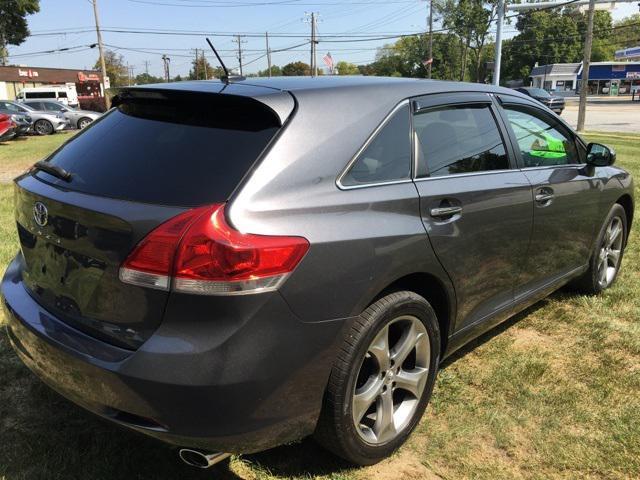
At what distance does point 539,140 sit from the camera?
368 cm

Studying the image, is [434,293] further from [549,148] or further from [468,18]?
[468,18]

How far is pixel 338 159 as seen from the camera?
223 centimetres

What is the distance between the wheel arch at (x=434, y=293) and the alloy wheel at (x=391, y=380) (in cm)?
14

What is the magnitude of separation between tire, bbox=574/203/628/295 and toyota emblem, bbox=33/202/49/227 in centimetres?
365

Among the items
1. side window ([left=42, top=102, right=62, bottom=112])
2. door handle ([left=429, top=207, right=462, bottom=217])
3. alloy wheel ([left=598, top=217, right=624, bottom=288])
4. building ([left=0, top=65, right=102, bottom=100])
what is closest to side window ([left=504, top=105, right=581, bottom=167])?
alloy wheel ([left=598, top=217, right=624, bottom=288])

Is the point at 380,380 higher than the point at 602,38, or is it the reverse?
the point at 602,38

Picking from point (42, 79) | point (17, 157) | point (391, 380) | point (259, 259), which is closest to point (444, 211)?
point (391, 380)

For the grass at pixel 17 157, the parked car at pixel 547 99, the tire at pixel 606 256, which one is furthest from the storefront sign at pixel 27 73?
the tire at pixel 606 256

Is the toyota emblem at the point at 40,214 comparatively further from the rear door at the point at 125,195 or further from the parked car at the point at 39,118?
the parked car at the point at 39,118

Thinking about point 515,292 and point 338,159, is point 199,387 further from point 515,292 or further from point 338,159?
point 515,292

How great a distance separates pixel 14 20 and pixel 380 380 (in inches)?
2912

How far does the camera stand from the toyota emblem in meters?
2.30

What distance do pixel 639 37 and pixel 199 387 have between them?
407 feet

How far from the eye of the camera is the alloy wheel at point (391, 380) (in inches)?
92.7
